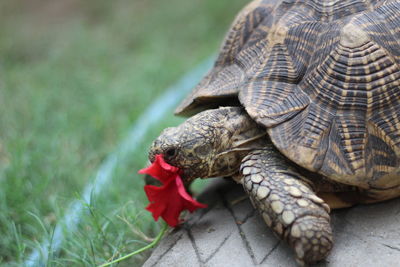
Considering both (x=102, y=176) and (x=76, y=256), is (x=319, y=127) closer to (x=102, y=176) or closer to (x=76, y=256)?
(x=76, y=256)

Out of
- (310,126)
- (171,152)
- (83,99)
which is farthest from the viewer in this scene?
(83,99)

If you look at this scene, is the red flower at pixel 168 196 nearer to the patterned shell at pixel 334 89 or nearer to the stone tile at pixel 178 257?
the stone tile at pixel 178 257

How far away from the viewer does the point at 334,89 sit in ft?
7.33

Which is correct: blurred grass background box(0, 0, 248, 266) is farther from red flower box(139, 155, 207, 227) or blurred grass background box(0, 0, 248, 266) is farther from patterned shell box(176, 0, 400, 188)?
patterned shell box(176, 0, 400, 188)

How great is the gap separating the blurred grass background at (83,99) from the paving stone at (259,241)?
358 millimetres

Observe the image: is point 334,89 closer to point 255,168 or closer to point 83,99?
point 255,168

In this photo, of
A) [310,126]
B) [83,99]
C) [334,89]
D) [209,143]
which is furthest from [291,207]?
[83,99]

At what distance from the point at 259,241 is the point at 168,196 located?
553mm

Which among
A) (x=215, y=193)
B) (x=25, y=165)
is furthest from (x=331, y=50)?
(x=25, y=165)

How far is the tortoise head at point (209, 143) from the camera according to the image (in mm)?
2297

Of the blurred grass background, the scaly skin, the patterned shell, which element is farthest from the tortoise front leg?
the blurred grass background

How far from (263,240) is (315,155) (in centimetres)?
52

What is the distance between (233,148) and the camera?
2.39 metres

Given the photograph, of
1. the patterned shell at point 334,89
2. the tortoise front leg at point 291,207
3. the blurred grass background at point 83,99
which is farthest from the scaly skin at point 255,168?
the blurred grass background at point 83,99
